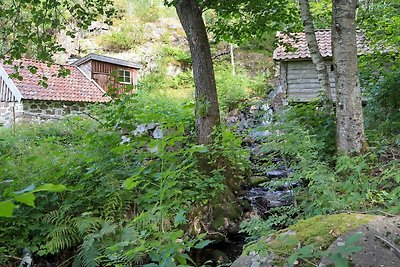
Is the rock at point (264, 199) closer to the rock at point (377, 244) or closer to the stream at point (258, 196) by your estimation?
the stream at point (258, 196)

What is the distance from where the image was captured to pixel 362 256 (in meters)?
1.81

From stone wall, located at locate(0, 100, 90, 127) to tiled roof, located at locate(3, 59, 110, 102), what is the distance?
0.43 meters

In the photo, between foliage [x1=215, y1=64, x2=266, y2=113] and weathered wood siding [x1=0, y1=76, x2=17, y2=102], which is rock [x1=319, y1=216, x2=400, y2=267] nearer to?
foliage [x1=215, y1=64, x2=266, y2=113]

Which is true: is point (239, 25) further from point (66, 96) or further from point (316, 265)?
point (66, 96)

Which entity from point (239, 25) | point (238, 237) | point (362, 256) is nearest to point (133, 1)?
point (239, 25)

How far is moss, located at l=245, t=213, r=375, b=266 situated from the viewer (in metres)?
1.96

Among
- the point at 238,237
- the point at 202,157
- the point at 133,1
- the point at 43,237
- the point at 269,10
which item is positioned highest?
the point at 133,1

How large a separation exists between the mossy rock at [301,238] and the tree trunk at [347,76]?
3385 mm

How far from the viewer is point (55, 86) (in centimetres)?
1878

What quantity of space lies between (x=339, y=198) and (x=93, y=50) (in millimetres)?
26343

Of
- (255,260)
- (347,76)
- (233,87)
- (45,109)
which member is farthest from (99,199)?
(45,109)

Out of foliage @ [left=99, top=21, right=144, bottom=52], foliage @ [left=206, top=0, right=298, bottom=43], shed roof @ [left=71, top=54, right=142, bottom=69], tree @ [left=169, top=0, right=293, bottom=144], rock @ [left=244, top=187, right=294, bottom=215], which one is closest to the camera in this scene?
rock @ [left=244, top=187, right=294, bottom=215]

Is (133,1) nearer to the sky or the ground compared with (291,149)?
nearer to the sky

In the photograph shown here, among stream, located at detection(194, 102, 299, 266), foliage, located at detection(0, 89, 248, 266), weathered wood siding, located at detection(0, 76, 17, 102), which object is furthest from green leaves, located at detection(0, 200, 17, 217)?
weathered wood siding, located at detection(0, 76, 17, 102)
